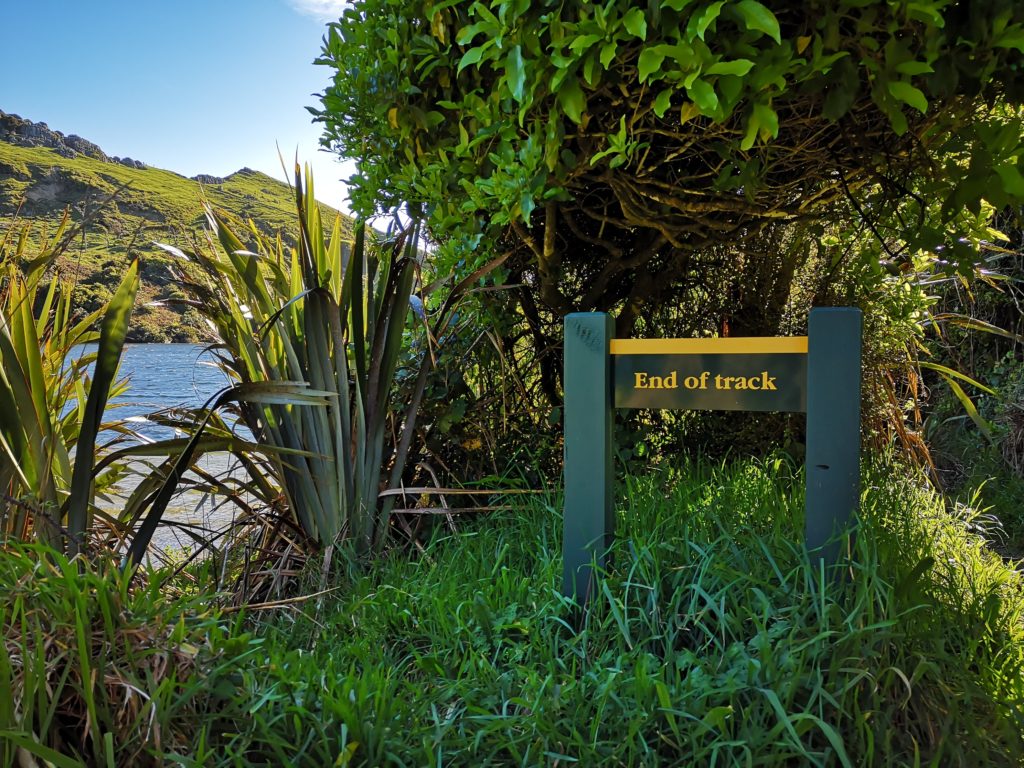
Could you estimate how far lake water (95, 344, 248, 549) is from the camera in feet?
7.40

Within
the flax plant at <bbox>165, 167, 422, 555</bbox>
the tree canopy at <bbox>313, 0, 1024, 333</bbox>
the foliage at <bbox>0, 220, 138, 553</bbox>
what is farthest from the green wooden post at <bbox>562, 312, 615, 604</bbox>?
the foliage at <bbox>0, 220, 138, 553</bbox>

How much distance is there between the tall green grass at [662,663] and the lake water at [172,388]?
0.94 metres

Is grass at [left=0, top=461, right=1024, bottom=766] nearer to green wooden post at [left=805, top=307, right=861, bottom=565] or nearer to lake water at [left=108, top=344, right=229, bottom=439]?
green wooden post at [left=805, top=307, right=861, bottom=565]

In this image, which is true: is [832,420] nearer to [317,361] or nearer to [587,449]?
[587,449]

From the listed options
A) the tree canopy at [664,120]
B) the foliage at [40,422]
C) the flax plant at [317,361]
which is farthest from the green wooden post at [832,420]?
the foliage at [40,422]

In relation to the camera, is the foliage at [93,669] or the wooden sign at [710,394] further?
the wooden sign at [710,394]

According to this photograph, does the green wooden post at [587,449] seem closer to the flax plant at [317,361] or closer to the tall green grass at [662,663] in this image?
the tall green grass at [662,663]

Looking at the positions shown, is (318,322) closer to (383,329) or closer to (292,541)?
(383,329)

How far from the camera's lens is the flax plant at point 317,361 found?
2.12 m

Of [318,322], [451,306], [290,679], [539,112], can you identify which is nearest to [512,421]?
[451,306]

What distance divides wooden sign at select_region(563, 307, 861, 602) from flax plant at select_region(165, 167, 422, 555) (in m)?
0.78

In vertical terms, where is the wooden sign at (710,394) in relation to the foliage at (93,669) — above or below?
above

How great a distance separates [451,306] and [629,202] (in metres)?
0.76

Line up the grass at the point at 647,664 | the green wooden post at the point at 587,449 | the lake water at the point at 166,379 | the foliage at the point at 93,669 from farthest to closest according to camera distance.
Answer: the lake water at the point at 166,379 < the green wooden post at the point at 587,449 < the grass at the point at 647,664 < the foliage at the point at 93,669
